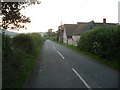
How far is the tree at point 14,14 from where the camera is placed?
21.5 m

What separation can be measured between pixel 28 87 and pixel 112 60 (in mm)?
10797

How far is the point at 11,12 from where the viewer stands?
22062 millimetres

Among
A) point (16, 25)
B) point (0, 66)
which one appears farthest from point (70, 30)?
point (0, 66)

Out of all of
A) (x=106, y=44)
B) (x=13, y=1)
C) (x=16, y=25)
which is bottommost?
(x=106, y=44)

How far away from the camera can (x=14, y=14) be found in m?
22.5

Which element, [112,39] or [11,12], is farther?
[11,12]

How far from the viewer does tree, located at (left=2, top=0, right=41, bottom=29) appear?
21.5 m

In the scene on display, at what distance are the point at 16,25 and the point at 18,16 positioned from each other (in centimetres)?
140

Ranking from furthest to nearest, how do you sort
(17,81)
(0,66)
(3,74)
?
1. (0,66)
2. (3,74)
3. (17,81)

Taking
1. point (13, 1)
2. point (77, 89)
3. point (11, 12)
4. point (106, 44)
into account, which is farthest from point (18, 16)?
point (77, 89)

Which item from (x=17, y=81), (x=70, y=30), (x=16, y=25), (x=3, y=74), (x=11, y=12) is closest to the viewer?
(x=17, y=81)

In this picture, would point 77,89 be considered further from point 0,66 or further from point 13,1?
point 13,1

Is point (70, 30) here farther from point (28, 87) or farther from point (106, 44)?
point (28, 87)

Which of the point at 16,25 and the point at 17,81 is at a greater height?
the point at 16,25
